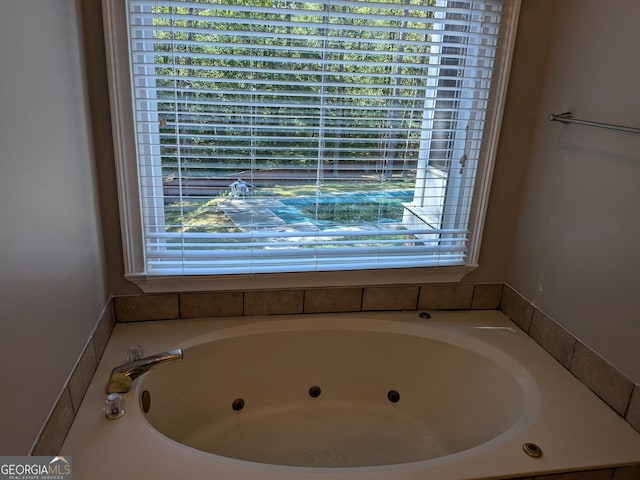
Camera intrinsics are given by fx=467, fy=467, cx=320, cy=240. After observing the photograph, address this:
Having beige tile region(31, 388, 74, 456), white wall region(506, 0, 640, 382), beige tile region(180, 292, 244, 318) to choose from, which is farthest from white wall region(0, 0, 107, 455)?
white wall region(506, 0, 640, 382)

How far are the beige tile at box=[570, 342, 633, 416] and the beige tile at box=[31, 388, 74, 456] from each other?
1.70m

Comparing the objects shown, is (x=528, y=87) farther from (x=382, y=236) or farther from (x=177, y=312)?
(x=177, y=312)

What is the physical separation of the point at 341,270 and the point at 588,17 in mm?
1299

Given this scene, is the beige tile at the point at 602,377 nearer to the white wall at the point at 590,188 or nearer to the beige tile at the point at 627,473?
the white wall at the point at 590,188

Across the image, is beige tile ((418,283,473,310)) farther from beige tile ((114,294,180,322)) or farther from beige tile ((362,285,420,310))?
beige tile ((114,294,180,322))

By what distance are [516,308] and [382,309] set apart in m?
0.59

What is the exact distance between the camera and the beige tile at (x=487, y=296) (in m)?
2.17

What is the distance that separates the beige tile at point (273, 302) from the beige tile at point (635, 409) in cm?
122

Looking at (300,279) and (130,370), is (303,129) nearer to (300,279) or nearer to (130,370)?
(300,279)

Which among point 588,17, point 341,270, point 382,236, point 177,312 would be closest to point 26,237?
point 177,312

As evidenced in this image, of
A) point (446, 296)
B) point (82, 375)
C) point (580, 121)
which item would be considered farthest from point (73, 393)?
point (580, 121)

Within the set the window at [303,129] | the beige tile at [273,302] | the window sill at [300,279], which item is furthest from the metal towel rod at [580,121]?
the beige tile at [273,302]

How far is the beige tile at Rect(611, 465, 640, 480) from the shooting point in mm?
1354

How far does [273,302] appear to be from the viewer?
2.00m
